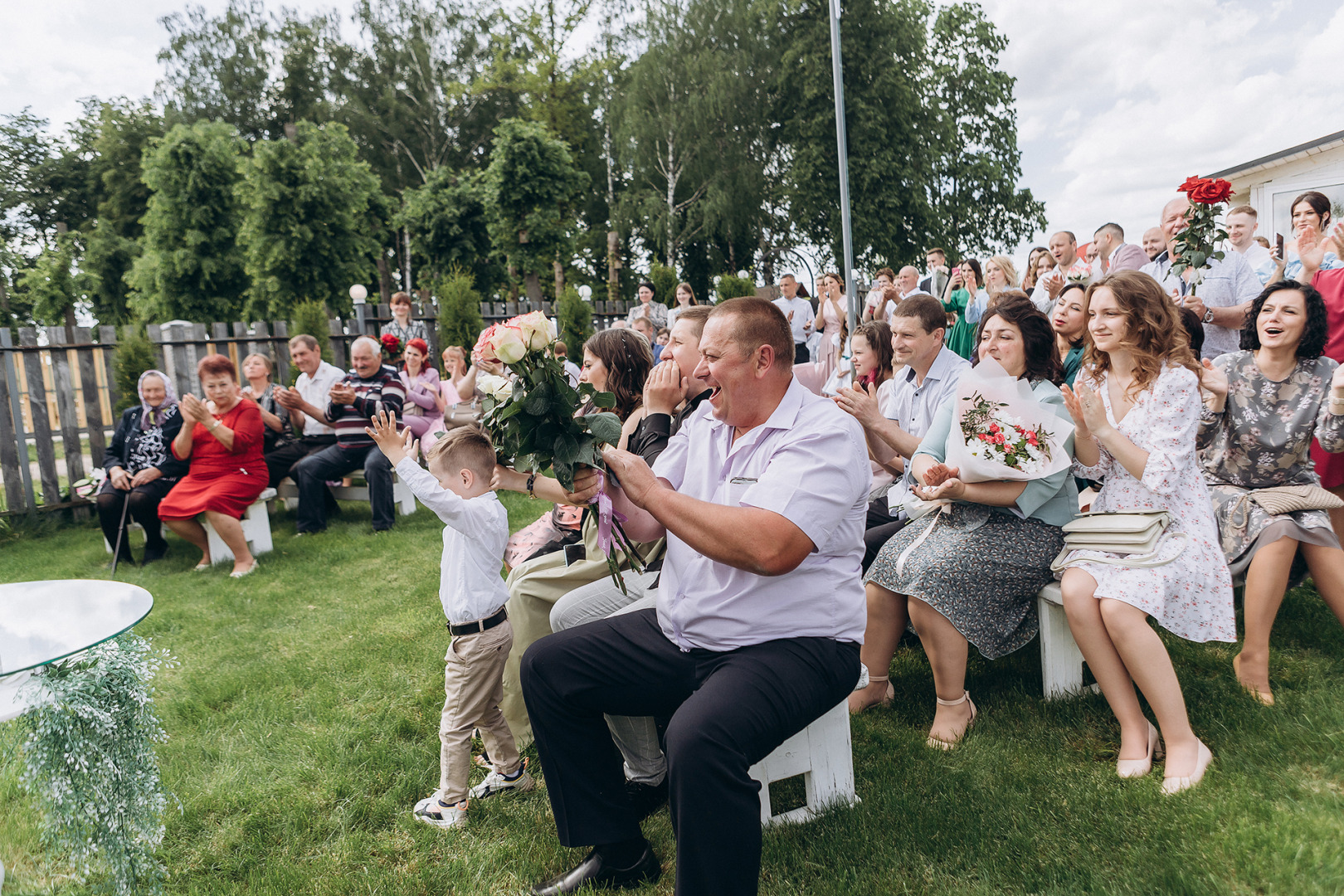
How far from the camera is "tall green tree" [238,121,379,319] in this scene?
1628 centimetres

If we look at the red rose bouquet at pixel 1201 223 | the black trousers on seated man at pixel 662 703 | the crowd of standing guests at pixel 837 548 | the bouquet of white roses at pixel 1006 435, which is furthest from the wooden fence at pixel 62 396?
the red rose bouquet at pixel 1201 223

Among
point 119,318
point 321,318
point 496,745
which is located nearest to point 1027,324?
point 496,745

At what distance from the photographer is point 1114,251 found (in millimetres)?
6773

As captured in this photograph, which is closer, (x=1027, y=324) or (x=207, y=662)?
(x=1027, y=324)

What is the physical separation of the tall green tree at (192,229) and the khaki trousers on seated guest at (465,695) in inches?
702

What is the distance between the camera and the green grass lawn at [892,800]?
7.52ft

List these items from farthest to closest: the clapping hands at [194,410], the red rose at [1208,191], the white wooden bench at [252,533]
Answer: the white wooden bench at [252,533]
the clapping hands at [194,410]
the red rose at [1208,191]

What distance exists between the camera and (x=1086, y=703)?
320cm

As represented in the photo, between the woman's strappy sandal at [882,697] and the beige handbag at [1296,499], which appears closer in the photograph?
the beige handbag at [1296,499]

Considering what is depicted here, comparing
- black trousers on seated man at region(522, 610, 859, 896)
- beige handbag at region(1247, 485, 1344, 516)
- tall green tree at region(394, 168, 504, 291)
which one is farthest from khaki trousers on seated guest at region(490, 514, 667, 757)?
tall green tree at region(394, 168, 504, 291)

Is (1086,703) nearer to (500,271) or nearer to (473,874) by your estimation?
(473,874)

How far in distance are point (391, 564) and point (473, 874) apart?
156 inches

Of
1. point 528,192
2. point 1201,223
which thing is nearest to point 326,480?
point 1201,223

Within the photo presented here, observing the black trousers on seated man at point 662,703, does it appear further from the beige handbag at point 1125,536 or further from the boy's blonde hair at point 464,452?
the beige handbag at point 1125,536
